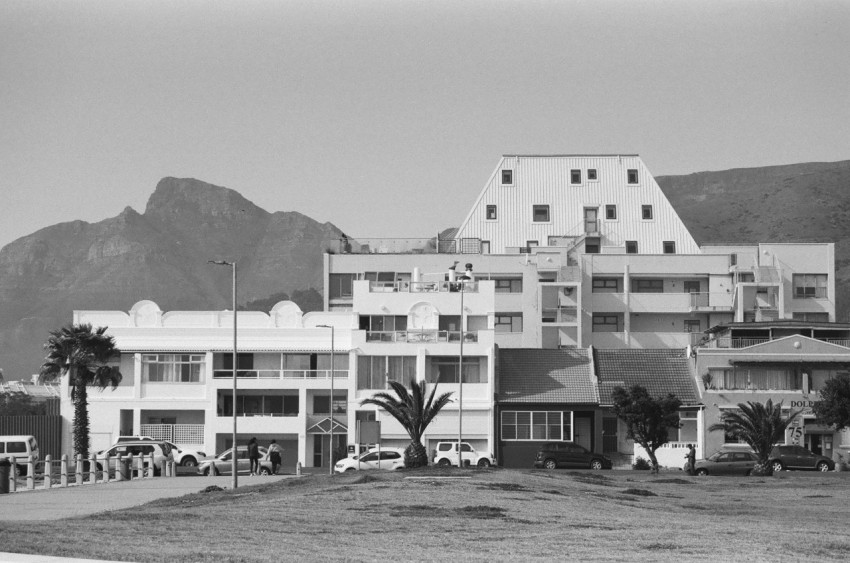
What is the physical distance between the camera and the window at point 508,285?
111062mm

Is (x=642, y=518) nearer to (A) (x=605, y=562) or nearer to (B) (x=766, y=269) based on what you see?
(A) (x=605, y=562)

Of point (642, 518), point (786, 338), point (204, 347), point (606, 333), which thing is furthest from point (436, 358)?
point (642, 518)

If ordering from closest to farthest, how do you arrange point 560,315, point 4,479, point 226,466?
point 4,479
point 226,466
point 560,315

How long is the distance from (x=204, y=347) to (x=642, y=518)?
5578cm

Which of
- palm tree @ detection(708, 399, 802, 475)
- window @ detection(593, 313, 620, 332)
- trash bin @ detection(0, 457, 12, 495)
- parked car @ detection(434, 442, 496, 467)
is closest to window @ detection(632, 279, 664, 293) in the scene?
window @ detection(593, 313, 620, 332)

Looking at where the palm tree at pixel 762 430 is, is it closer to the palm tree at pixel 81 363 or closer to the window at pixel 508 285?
the palm tree at pixel 81 363

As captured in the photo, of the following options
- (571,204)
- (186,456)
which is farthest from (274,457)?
(571,204)

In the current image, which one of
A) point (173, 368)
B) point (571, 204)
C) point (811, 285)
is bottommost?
point (173, 368)

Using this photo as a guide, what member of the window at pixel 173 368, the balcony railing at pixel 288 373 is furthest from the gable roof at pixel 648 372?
the window at pixel 173 368

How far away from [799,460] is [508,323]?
3725 centimetres

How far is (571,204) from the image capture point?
126 metres

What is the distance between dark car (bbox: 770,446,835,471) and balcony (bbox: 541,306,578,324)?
3642 centimetres

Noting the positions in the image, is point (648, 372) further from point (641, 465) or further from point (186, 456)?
point (186, 456)

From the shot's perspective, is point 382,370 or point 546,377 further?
point 546,377
